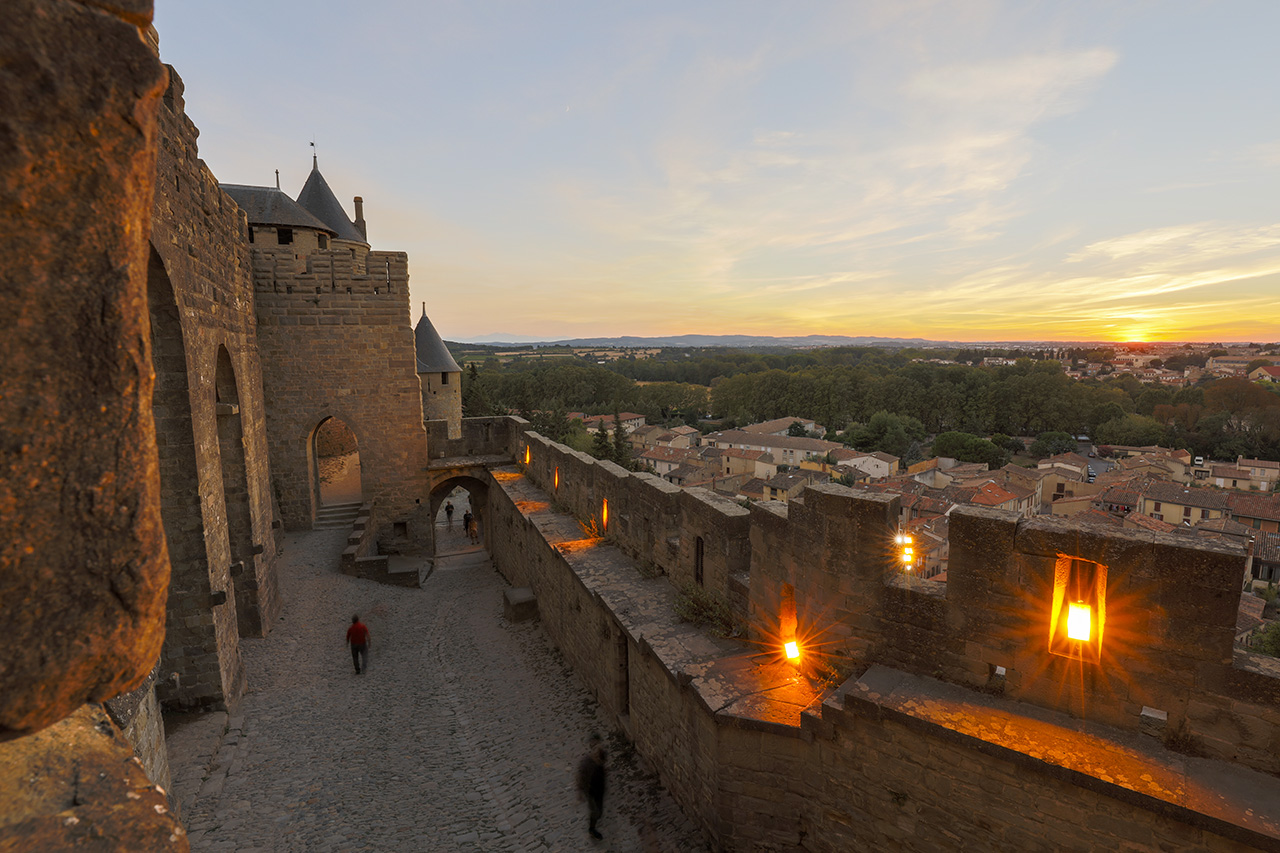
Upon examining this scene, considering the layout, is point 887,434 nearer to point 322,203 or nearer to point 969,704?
point 322,203

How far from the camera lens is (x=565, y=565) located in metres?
8.93

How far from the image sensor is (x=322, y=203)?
19.2 metres

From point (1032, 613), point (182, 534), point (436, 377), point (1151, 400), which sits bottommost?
point (1151, 400)

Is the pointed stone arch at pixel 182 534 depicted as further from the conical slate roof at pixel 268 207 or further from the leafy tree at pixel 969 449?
the leafy tree at pixel 969 449

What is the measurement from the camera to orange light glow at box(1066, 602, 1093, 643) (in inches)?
154

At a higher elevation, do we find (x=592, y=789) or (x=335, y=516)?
(x=335, y=516)

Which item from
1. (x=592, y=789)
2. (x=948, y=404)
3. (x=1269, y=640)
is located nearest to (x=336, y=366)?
(x=592, y=789)

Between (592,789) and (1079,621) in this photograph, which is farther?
(592,789)

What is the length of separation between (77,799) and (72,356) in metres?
1.17

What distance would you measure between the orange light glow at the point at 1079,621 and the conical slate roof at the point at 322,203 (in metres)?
20.3

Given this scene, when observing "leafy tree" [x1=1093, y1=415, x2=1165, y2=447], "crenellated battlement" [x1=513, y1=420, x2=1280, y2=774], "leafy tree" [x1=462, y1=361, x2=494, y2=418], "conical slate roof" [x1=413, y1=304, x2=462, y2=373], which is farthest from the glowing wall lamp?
"leafy tree" [x1=1093, y1=415, x2=1165, y2=447]

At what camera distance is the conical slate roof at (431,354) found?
23.7 metres

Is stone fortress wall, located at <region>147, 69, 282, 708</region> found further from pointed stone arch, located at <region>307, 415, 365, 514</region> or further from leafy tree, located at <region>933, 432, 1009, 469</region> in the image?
leafy tree, located at <region>933, 432, 1009, 469</region>

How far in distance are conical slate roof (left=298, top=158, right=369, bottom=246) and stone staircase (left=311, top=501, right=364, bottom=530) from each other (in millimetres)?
9067
